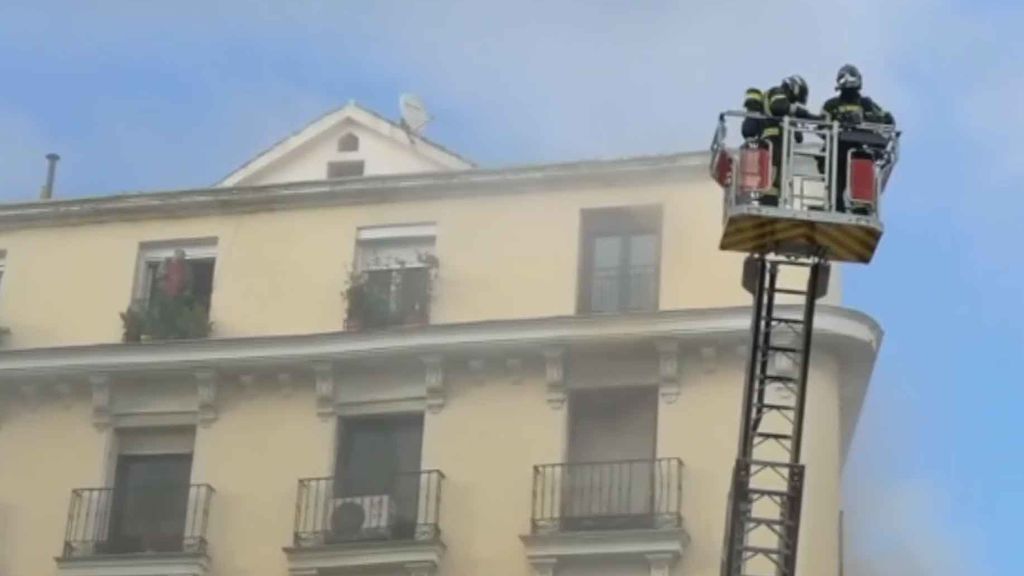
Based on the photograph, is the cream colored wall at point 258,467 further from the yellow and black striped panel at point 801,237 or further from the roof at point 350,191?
the yellow and black striped panel at point 801,237

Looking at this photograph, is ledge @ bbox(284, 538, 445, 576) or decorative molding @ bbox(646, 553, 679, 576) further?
ledge @ bbox(284, 538, 445, 576)

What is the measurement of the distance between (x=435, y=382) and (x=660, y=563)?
12.5 feet

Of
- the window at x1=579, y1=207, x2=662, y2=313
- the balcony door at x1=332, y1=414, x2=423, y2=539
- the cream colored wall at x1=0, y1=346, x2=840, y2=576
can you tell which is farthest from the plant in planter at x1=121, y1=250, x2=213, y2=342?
the window at x1=579, y1=207, x2=662, y2=313

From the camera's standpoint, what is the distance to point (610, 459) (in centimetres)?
2609

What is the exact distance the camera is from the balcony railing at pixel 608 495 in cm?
2528

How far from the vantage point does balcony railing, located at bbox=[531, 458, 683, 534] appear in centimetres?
2528

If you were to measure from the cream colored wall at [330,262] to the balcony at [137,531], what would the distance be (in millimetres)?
2210

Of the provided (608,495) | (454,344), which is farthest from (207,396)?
(608,495)

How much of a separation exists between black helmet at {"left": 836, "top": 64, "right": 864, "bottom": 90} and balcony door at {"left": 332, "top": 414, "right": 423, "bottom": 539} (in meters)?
10.2

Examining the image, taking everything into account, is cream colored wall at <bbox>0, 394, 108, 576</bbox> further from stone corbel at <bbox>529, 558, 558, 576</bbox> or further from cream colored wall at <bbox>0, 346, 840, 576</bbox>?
stone corbel at <bbox>529, 558, 558, 576</bbox>

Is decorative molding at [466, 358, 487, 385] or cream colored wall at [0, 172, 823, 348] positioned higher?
cream colored wall at [0, 172, 823, 348]

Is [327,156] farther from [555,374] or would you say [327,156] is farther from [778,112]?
[778,112]

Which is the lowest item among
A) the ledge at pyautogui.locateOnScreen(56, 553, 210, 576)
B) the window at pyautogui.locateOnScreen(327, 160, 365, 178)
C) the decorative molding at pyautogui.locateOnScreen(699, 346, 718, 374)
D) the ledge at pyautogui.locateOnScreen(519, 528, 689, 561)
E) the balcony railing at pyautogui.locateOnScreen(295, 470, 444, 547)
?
the ledge at pyautogui.locateOnScreen(56, 553, 210, 576)

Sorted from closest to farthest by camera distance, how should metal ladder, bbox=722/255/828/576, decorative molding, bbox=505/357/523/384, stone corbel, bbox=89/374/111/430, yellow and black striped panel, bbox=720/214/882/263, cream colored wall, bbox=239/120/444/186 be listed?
1. yellow and black striped panel, bbox=720/214/882/263
2. metal ladder, bbox=722/255/828/576
3. decorative molding, bbox=505/357/523/384
4. stone corbel, bbox=89/374/111/430
5. cream colored wall, bbox=239/120/444/186
